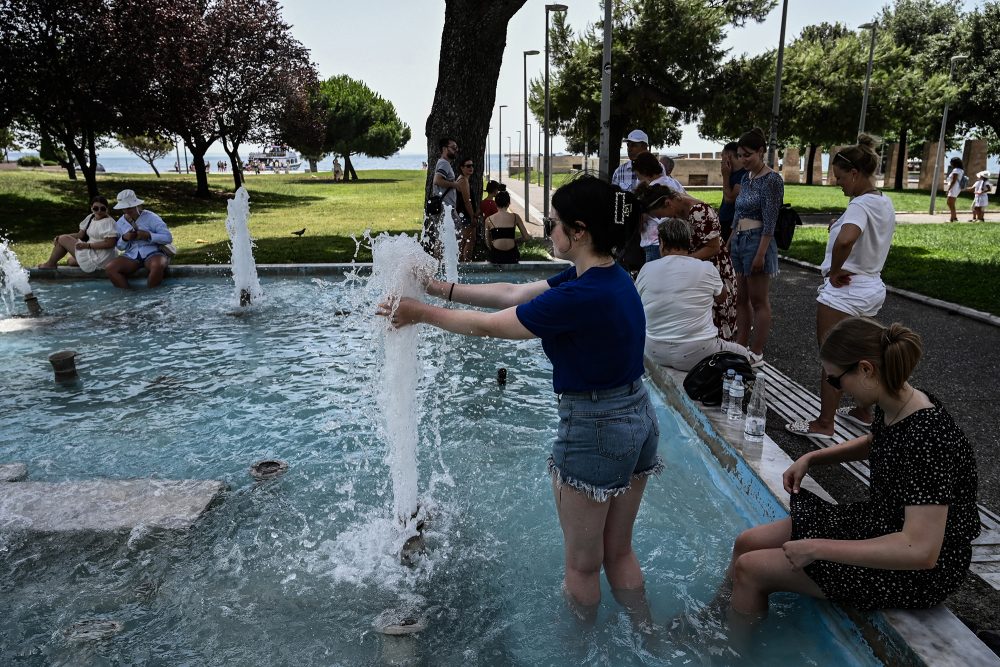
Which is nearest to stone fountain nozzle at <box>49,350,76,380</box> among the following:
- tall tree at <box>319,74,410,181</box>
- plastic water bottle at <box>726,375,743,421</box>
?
plastic water bottle at <box>726,375,743,421</box>

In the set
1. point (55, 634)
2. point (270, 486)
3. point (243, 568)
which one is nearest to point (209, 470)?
point (270, 486)

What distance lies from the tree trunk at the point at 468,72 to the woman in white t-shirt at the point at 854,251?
9.56m

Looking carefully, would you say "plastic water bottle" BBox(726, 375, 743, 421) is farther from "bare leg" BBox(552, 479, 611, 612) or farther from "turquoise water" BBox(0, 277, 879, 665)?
"bare leg" BBox(552, 479, 611, 612)

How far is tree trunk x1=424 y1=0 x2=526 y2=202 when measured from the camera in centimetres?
1339

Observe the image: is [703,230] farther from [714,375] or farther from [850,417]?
[850,417]

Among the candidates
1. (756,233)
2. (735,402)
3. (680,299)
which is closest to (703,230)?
(756,233)

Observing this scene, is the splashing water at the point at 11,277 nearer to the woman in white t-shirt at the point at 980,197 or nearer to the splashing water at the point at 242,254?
the splashing water at the point at 242,254

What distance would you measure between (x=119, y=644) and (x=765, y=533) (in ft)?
9.97

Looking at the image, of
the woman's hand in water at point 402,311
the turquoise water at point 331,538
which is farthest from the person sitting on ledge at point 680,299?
the woman's hand in water at point 402,311

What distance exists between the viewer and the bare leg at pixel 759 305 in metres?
6.57

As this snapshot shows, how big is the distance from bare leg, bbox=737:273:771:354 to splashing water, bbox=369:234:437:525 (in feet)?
12.7

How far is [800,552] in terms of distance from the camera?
8.71 ft

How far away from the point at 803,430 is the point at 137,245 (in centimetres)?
1035

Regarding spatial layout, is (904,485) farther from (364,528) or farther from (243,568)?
(243,568)
